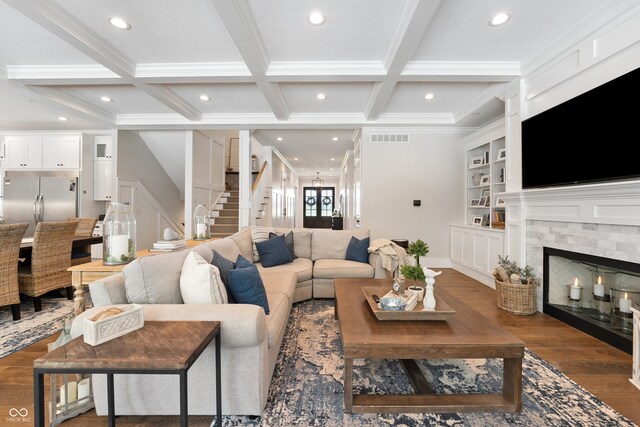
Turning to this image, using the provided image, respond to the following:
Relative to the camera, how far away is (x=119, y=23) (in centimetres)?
272

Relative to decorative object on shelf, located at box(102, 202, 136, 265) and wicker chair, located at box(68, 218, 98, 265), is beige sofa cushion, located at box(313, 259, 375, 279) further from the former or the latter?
wicker chair, located at box(68, 218, 98, 265)

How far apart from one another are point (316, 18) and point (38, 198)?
6622 millimetres

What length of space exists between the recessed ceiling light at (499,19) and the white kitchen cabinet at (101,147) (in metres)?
7.07

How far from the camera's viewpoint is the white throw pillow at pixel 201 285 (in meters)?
1.66

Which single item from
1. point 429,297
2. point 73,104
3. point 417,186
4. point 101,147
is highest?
point 73,104

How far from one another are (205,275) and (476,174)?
5346 millimetres

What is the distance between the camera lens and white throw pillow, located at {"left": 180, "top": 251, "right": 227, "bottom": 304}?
5.44 ft

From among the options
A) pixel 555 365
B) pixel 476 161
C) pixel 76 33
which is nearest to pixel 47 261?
pixel 76 33

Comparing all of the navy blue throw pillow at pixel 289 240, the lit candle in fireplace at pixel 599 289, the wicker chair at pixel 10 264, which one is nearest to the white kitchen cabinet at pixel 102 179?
the wicker chair at pixel 10 264

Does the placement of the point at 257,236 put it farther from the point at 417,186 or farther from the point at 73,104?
the point at 73,104

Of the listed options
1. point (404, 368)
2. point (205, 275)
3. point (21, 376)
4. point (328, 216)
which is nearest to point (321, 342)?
point (404, 368)

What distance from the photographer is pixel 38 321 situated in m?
2.94

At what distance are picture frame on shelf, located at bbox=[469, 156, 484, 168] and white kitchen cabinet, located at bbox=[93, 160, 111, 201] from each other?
7.39 metres

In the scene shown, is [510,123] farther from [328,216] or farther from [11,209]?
[328,216]
